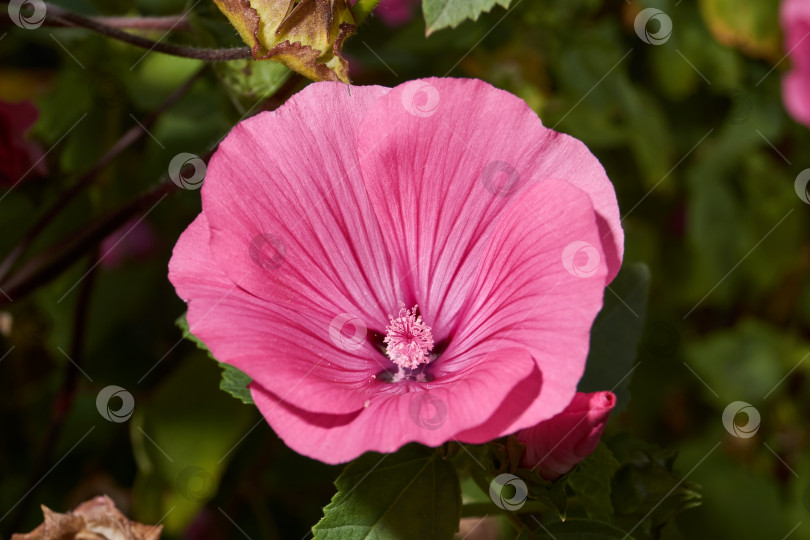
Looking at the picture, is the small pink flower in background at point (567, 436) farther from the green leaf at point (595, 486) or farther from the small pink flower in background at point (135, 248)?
the small pink flower in background at point (135, 248)

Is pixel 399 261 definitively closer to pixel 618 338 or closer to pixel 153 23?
pixel 618 338

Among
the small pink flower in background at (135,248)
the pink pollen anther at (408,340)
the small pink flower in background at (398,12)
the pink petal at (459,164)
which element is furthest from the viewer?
the small pink flower in background at (398,12)

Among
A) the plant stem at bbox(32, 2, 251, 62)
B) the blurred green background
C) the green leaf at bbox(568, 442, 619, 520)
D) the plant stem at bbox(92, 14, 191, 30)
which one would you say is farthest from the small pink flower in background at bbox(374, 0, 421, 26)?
the green leaf at bbox(568, 442, 619, 520)

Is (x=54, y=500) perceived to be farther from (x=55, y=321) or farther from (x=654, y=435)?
(x=654, y=435)

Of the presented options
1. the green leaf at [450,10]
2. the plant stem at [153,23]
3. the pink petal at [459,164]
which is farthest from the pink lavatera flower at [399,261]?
the plant stem at [153,23]

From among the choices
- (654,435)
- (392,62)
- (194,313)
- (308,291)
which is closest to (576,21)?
(392,62)

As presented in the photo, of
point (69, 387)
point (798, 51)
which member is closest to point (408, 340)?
point (69, 387)

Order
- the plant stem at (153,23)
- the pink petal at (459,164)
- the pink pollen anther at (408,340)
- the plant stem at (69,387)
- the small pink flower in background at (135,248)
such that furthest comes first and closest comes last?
1. the small pink flower in background at (135,248)
2. the plant stem at (69,387)
3. the plant stem at (153,23)
4. the pink pollen anther at (408,340)
5. the pink petal at (459,164)
